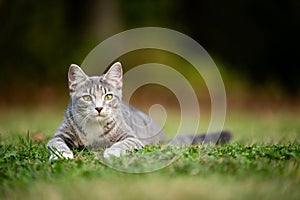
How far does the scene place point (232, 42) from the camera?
52.9ft

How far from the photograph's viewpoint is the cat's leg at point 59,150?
438 centimetres

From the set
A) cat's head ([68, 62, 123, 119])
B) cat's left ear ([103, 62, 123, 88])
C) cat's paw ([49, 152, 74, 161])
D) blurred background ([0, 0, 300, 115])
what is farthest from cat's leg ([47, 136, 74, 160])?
blurred background ([0, 0, 300, 115])

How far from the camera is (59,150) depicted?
4566 mm

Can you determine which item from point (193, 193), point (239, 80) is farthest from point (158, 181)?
point (239, 80)

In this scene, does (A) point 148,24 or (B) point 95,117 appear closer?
(B) point 95,117

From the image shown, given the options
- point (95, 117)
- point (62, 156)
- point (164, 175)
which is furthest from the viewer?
point (95, 117)

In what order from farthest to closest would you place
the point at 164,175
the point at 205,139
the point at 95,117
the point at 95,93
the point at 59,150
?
the point at 205,139, the point at 95,93, the point at 95,117, the point at 59,150, the point at 164,175

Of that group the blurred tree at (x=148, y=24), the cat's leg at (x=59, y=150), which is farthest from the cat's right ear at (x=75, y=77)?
the blurred tree at (x=148, y=24)

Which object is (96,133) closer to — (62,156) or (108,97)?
(108,97)

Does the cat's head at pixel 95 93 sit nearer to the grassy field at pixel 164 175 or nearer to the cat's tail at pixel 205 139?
the grassy field at pixel 164 175

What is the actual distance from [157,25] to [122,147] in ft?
35.6

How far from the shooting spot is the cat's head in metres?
5.02

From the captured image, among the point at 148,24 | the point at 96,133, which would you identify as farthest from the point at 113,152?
the point at 148,24

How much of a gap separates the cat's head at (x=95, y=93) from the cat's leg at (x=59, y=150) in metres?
0.40
